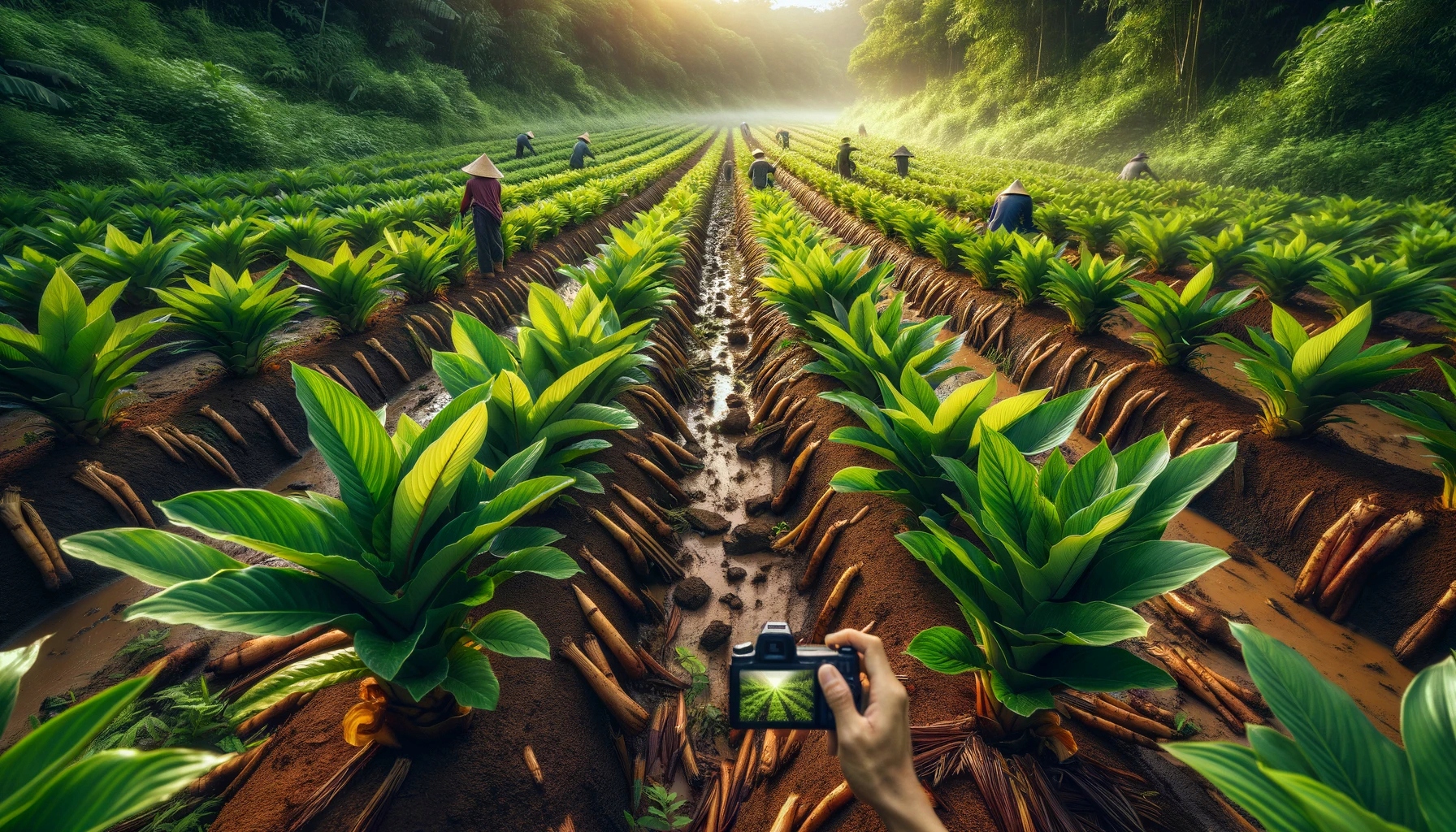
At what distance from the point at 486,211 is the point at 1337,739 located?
7.46 meters

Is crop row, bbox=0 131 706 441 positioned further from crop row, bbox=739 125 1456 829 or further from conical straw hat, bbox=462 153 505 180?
crop row, bbox=739 125 1456 829

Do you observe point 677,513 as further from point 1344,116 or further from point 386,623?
point 1344,116

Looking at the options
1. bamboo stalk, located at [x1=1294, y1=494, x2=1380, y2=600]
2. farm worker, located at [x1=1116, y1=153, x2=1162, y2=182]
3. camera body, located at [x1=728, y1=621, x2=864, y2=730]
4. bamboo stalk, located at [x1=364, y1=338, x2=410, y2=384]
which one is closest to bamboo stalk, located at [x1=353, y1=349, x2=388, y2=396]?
bamboo stalk, located at [x1=364, y1=338, x2=410, y2=384]

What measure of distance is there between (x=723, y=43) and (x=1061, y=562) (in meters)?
97.5

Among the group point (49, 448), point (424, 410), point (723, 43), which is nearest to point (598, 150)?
point (424, 410)

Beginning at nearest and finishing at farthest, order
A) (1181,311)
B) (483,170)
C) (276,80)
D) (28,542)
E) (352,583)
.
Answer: (352,583)
(28,542)
(1181,311)
(483,170)
(276,80)

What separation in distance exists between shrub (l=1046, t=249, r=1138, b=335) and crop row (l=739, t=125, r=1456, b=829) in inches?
67.1

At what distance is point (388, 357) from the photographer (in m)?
4.81

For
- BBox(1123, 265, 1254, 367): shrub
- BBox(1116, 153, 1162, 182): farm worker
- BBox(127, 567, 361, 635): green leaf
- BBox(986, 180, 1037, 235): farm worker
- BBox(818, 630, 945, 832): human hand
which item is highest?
BBox(1116, 153, 1162, 182): farm worker

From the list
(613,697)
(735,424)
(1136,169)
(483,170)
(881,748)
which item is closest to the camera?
(881,748)

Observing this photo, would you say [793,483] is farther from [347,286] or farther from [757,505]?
[347,286]

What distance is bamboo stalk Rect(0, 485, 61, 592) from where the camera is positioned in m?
2.50

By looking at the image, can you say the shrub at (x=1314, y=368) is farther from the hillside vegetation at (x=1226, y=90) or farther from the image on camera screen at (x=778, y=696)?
the hillside vegetation at (x=1226, y=90)

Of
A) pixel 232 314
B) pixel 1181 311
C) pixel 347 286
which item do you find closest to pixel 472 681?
pixel 232 314
